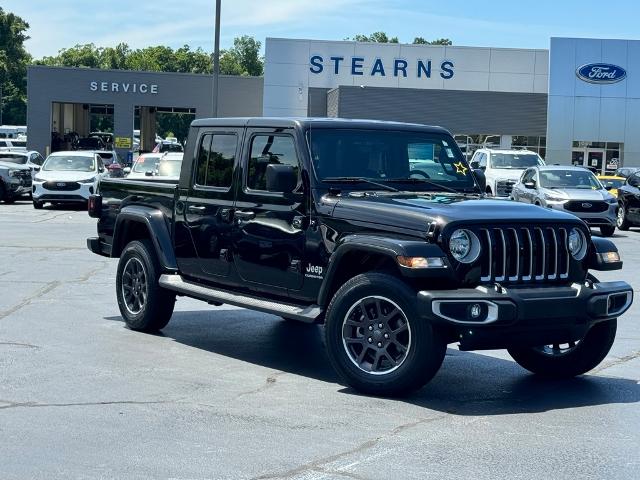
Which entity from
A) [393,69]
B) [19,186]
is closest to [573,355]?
[19,186]

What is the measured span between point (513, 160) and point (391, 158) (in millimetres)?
24239

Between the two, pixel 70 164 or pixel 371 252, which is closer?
pixel 371 252

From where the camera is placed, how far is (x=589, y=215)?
81.8 feet

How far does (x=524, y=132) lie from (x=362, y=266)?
48396 mm

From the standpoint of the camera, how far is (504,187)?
30.6m

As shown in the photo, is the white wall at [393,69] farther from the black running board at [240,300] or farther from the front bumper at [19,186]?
the black running board at [240,300]

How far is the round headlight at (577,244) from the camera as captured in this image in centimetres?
778

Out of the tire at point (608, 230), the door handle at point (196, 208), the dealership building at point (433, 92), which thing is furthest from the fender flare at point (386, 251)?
the dealership building at point (433, 92)

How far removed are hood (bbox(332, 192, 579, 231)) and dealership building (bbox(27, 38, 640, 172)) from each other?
1719 inches

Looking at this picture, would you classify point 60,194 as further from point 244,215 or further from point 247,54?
point 247,54

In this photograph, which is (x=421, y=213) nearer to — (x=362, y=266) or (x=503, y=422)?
(x=362, y=266)

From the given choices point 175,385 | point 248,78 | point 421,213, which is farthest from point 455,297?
point 248,78

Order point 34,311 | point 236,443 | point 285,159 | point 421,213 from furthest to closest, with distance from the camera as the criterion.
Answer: point 34,311 → point 285,159 → point 421,213 → point 236,443

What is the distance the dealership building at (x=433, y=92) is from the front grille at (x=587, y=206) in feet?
86.4
